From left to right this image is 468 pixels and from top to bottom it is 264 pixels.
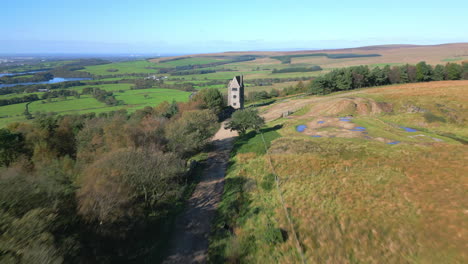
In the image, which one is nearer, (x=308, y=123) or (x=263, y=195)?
(x=263, y=195)

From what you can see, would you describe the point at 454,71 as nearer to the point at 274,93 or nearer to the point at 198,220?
the point at 274,93

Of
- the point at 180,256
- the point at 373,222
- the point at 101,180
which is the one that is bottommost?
the point at 180,256

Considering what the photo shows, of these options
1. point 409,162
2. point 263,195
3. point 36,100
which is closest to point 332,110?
point 409,162

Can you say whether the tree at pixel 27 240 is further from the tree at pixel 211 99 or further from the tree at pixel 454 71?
the tree at pixel 454 71

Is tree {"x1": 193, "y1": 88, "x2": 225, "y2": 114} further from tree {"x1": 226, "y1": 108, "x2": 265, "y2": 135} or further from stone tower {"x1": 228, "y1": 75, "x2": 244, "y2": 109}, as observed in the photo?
tree {"x1": 226, "y1": 108, "x2": 265, "y2": 135}

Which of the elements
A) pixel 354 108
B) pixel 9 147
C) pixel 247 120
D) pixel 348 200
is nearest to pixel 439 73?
A: pixel 354 108

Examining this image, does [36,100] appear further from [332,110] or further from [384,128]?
[384,128]

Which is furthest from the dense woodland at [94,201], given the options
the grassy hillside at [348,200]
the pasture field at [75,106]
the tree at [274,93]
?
the tree at [274,93]
